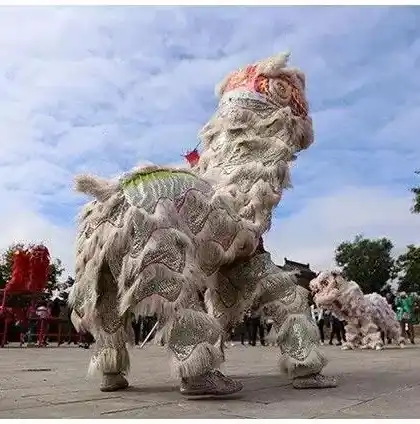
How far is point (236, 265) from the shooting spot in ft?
13.6

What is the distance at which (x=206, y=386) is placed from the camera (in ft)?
10.7

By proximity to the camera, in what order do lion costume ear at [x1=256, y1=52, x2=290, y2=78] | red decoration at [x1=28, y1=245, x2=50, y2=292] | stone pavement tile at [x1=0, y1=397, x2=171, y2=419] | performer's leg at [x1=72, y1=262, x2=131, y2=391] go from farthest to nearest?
red decoration at [x1=28, y1=245, x2=50, y2=292]
lion costume ear at [x1=256, y1=52, x2=290, y2=78]
performer's leg at [x1=72, y1=262, x2=131, y2=391]
stone pavement tile at [x1=0, y1=397, x2=171, y2=419]

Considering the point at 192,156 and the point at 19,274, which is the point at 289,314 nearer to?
the point at 192,156

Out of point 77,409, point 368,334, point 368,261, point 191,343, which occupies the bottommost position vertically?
point 77,409

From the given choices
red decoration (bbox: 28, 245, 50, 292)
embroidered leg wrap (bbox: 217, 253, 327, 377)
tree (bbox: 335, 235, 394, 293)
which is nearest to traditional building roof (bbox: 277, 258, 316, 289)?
embroidered leg wrap (bbox: 217, 253, 327, 377)

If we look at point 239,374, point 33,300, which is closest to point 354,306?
point 239,374

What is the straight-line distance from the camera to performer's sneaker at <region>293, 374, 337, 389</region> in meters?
3.85

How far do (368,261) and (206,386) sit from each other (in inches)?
2268

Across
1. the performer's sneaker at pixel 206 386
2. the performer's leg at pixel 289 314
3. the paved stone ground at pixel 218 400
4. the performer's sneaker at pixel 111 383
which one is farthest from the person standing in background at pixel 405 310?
the performer's sneaker at pixel 206 386

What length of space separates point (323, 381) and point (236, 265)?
93 cm

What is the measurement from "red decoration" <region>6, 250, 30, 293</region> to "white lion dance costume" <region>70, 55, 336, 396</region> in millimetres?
8414

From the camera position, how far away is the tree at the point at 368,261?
57156 mm

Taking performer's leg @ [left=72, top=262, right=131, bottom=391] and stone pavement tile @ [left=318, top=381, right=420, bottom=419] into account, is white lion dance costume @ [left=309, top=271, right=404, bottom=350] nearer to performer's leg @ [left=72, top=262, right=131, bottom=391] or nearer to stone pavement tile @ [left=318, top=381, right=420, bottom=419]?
stone pavement tile @ [left=318, top=381, right=420, bottom=419]

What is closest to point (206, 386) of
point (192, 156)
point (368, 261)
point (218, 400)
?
point (218, 400)
